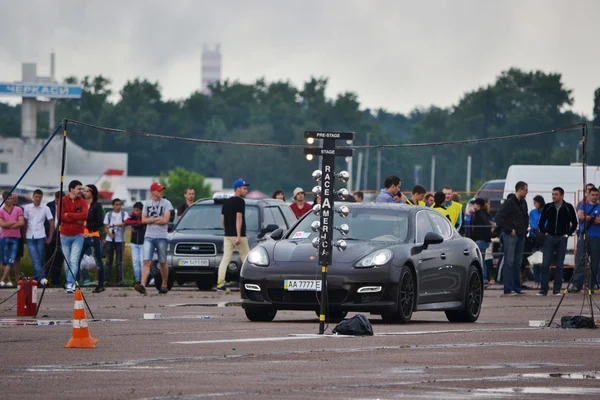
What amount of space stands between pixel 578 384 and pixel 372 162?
18295 cm

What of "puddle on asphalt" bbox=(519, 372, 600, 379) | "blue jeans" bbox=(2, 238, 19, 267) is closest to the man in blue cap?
"blue jeans" bbox=(2, 238, 19, 267)

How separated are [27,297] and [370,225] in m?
4.14

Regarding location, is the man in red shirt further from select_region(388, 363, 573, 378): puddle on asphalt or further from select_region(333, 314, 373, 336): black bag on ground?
select_region(388, 363, 573, 378): puddle on asphalt

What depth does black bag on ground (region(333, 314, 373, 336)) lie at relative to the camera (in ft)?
53.6

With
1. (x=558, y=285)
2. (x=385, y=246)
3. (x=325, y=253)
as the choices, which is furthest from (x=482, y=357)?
(x=558, y=285)

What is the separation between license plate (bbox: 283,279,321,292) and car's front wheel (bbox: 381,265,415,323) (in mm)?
952

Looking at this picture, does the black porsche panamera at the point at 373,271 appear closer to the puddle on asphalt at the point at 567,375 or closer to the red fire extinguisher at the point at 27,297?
the red fire extinguisher at the point at 27,297

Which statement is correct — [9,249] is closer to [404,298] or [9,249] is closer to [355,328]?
[404,298]

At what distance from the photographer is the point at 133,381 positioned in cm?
1111

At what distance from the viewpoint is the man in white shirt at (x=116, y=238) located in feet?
107

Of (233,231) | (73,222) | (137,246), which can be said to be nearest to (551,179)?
(137,246)

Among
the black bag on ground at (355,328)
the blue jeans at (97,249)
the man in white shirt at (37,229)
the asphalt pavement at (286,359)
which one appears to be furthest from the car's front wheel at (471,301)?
the man in white shirt at (37,229)

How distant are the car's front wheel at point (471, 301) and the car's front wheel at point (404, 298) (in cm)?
128

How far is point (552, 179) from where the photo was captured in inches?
1594
